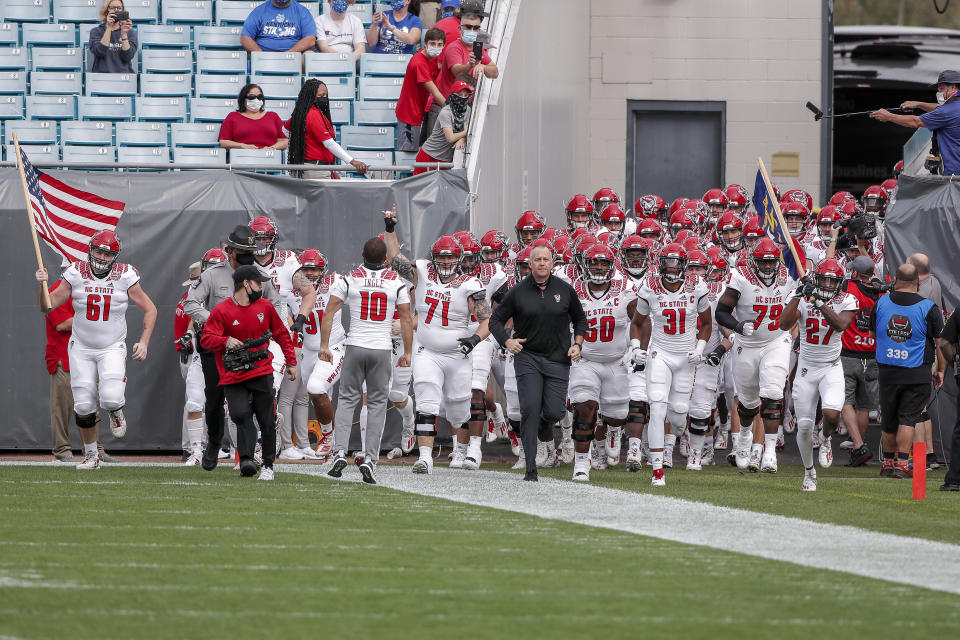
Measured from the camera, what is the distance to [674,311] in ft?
44.1

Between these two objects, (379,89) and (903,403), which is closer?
(903,403)

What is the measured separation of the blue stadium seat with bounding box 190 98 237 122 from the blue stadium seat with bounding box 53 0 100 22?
2196 millimetres

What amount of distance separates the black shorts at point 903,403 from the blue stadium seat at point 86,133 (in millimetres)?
8992

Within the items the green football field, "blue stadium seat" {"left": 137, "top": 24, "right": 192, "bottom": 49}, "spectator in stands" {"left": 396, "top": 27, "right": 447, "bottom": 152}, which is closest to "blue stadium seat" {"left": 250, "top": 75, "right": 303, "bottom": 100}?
"blue stadium seat" {"left": 137, "top": 24, "right": 192, "bottom": 49}

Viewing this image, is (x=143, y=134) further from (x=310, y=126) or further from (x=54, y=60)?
(x=310, y=126)

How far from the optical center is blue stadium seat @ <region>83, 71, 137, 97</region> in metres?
17.7

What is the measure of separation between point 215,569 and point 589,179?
54.6ft

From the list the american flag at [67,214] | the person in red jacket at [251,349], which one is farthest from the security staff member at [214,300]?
the american flag at [67,214]

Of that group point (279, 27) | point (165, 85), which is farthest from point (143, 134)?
point (279, 27)

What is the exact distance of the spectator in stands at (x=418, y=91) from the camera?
54.9 ft

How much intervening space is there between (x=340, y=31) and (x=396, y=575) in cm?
1247

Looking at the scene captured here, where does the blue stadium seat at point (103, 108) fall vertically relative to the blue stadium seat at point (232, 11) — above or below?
below

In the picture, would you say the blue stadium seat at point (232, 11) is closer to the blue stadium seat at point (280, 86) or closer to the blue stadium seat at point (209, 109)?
the blue stadium seat at point (280, 86)

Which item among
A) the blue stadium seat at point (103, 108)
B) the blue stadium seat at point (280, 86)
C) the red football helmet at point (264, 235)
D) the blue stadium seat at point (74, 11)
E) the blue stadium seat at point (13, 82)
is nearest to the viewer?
the red football helmet at point (264, 235)
